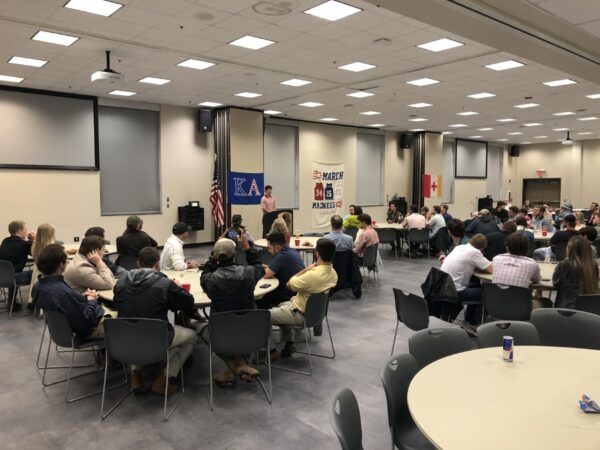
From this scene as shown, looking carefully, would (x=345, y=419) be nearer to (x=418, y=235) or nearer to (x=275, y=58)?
(x=275, y=58)

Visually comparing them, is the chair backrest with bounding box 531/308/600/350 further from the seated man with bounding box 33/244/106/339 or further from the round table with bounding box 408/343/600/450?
the seated man with bounding box 33/244/106/339

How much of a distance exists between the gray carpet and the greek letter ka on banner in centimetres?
1097

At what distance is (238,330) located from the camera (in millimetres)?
3574

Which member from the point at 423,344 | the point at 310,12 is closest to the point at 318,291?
the point at 423,344

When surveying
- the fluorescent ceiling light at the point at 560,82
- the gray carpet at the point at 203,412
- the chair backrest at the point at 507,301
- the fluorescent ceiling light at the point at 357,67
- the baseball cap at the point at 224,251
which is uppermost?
the fluorescent ceiling light at the point at 560,82

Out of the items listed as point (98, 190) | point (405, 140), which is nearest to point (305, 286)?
point (98, 190)

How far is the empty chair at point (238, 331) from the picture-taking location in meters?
3.53

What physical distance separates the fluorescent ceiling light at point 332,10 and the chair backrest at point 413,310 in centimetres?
345

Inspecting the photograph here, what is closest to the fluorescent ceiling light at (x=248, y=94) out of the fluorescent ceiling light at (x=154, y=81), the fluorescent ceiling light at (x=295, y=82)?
the fluorescent ceiling light at (x=295, y=82)

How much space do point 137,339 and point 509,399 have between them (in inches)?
96.8

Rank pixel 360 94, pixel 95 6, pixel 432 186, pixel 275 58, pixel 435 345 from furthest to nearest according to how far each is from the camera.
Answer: pixel 432 186 → pixel 360 94 → pixel 275 58 → pixel 95 6 → pixel 435 345

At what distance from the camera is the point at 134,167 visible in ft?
39.4

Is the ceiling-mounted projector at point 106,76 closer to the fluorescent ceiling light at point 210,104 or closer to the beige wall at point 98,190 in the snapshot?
the beige wall at point 98,190

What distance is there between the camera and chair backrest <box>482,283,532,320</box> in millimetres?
4332
